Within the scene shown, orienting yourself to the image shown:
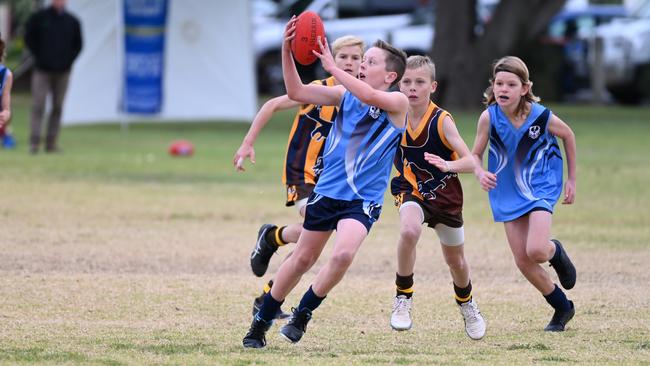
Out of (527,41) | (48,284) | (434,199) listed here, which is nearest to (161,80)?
(527,41)

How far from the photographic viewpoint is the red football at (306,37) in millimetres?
6598

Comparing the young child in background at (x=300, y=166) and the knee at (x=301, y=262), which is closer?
the knee at (x=301, y=262)

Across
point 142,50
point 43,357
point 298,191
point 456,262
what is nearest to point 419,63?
point 456,262

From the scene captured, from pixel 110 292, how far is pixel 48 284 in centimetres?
54

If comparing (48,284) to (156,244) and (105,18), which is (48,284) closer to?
(156,244)

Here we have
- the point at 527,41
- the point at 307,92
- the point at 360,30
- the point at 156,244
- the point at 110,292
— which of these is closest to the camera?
the point at 307,92

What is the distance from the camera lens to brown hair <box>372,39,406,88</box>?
6895 mm

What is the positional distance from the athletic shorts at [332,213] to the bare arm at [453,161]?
583 millimetres

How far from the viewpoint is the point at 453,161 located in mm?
7250

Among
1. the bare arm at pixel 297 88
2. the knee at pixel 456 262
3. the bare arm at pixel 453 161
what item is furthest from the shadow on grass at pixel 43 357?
the knee at pixel 456 262

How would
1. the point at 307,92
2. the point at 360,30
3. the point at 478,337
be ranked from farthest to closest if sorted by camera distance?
1. the point at 360,30
2. the point at 478,337
3. the point at 307,92

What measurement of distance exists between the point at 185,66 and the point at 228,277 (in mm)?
16410

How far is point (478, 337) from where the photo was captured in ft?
24.1

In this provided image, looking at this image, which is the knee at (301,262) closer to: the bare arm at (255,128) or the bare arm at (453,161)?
the bare arm at (255,128)
